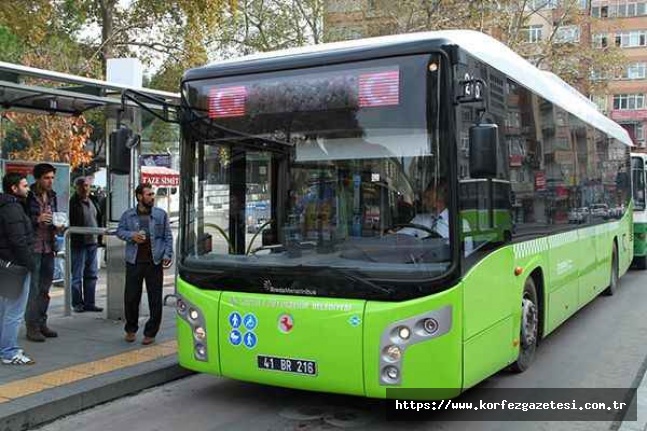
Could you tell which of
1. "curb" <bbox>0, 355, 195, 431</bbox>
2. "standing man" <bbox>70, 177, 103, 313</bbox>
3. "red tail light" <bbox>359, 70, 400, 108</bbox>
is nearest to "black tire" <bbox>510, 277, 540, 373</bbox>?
"red tail light" <bbox>359, 70, 400, 108</bbox>

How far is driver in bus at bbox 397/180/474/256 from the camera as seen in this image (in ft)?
16.0

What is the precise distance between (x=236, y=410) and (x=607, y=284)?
766 cm

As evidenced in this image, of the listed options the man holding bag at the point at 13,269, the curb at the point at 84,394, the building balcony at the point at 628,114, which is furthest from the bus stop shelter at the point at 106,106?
the building balcony at the point at 628,114

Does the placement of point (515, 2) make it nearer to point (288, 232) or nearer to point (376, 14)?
point (376, 14)

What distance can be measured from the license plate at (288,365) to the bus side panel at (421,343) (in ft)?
1.51

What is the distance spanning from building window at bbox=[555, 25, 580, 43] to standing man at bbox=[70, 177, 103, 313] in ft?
90.1

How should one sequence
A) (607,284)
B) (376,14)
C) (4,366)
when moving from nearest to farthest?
(4,366) < (607,284) < (376,14)

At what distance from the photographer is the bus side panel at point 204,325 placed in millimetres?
5461

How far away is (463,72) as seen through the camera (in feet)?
16.5

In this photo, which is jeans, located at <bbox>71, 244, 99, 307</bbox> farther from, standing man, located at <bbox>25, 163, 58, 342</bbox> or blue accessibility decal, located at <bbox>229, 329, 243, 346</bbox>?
blue accessibility decal, located at <bbox>229, 329, 243, 346</bbox>

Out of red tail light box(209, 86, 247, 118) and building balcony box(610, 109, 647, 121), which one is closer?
red tail light box(209, 86, 247, 118)

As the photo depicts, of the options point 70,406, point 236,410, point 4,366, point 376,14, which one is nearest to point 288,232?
point 236,410

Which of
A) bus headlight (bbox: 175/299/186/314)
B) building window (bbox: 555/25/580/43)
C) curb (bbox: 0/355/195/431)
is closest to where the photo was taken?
curb (bbox: 0/355/195/431)

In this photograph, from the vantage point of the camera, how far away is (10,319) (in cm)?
641
